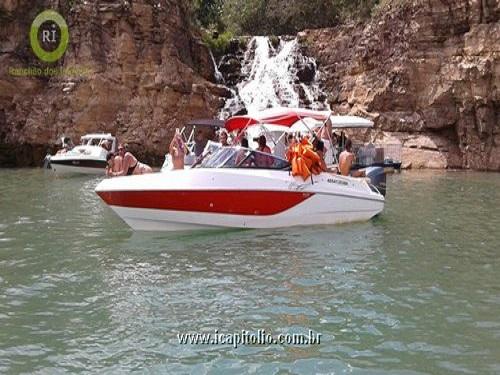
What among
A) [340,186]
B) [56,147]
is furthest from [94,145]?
[340,186]

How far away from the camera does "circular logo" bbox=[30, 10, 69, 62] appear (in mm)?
36219

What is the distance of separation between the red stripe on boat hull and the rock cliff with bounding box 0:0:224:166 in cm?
2402

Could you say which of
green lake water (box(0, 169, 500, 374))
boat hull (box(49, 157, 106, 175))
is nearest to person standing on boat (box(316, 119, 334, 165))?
green lake water (box(0, 169, 500, 374))

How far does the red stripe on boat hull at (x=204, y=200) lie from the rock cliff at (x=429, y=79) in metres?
24.4

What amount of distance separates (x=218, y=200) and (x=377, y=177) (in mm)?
5266

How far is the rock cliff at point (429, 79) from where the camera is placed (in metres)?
35.0

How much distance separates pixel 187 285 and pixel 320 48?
3555 cm

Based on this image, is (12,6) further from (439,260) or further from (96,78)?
(439,260)

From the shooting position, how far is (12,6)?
35.8 metres

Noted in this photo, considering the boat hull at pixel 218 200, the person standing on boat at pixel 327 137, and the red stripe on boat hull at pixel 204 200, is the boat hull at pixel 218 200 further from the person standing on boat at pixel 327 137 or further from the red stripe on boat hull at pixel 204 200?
the person standing on boat at pixel 327 137

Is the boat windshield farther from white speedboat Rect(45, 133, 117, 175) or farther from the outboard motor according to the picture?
white speedboat Rect(45, 133, 117, 175)

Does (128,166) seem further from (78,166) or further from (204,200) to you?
(78,166)

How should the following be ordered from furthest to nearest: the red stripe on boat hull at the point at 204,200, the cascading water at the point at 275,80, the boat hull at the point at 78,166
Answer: the cascading water at the point at 275,80
the boat hull at the point at 78,166
the red stripe on boat hull at the point at 204,200

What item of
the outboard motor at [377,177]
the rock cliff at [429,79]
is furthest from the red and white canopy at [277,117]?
the rock cliff at [429,79]
